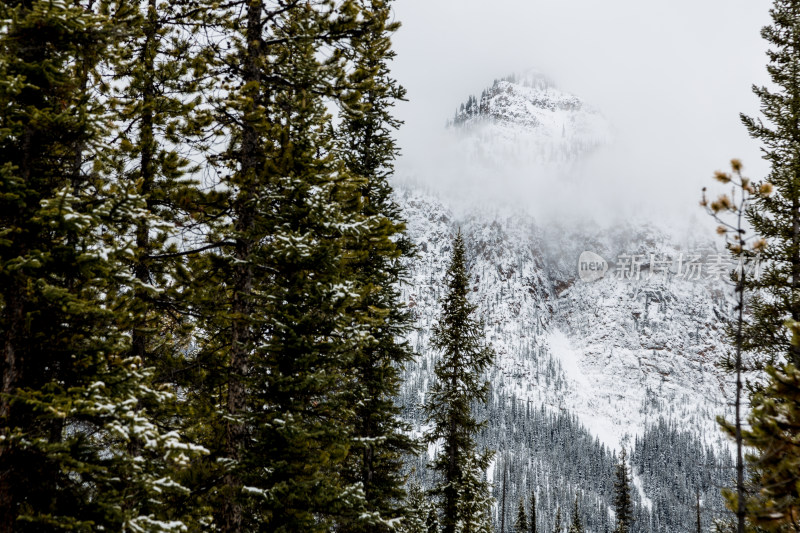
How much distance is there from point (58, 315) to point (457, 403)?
1546cm

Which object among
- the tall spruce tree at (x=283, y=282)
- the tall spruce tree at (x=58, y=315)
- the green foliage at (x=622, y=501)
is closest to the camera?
the tall spruce tree at (x=58, y=315)

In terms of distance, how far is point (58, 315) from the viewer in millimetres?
6133

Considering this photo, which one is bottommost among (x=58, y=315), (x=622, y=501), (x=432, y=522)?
(x=432, y=522)

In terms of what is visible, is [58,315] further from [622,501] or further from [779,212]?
[622,501]

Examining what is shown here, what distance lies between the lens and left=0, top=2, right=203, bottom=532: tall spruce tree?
5.38 metres

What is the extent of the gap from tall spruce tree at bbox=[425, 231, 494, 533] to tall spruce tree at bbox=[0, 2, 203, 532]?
14196mm

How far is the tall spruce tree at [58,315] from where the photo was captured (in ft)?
17.6

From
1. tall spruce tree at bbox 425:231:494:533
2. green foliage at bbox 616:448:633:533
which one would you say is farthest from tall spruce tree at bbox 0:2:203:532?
green foliage at bbox 616:448:633:533

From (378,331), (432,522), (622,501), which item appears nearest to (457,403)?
(378,331)

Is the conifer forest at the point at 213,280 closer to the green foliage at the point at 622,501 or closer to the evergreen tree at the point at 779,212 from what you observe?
the evergreen tree at the point at 779,212

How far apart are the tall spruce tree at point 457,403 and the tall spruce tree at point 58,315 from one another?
14196mm

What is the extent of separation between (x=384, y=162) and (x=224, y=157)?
7323 mm

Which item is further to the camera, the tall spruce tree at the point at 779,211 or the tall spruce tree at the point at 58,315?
the tall spruce tree at the point at 779,211

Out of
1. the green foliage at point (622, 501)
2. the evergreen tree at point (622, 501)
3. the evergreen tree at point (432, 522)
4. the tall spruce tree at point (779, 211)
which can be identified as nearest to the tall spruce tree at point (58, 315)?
the tall spruce tree at point (779, 211)
